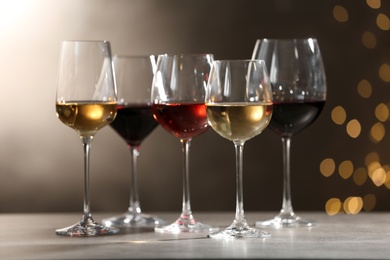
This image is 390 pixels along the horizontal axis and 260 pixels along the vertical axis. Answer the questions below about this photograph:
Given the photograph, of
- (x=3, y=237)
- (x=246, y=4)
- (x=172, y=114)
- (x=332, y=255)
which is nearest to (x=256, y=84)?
(x=172, y=114)

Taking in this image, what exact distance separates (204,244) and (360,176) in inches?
57.2

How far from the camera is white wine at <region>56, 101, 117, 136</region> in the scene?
1280mm

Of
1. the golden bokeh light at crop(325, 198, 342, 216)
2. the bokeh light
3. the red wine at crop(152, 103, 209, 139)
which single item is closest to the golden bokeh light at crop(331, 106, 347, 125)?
the bokeh light

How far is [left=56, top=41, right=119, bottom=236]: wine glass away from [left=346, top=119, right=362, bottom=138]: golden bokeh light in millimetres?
1321

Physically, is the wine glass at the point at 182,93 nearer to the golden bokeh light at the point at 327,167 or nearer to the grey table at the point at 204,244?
the grey table at the point at 204,244

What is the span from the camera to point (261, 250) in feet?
3.55

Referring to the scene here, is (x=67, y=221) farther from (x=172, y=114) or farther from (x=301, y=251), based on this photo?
(x=301, y=251)

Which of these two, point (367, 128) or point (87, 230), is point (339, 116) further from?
point (87, 230)

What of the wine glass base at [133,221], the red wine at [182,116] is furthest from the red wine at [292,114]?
the wine glass base at [133,221]

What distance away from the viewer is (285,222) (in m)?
1.35

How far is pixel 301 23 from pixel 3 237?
142 cm

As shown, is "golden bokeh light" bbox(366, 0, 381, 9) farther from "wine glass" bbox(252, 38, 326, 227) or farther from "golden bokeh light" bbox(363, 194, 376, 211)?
"wine glass" bbox(252, 38, 326, 227)

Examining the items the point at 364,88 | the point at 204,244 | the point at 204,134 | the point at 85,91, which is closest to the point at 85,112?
the point at 85,91

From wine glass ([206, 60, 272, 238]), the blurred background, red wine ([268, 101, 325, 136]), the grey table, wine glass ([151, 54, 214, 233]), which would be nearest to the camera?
the grey table
